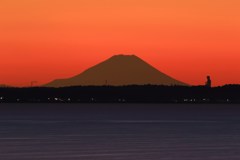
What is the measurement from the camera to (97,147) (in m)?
67.6

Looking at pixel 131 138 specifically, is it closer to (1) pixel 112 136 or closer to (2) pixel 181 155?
(1) pixel 112 136

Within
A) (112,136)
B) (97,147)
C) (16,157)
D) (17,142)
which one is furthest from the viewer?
(112,136)

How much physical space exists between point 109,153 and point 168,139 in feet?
70.1

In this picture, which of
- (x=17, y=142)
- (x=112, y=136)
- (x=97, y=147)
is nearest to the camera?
(x=97, y=147)

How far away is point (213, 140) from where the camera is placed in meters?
79.7

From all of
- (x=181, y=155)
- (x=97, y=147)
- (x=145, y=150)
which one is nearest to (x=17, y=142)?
(x=97, y=147)

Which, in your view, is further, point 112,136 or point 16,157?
point 112,136

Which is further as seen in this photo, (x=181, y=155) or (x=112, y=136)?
(x=112, y=136)

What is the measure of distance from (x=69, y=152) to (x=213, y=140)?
2158 centimetres

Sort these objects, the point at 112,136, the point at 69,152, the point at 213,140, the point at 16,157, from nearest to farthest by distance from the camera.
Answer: the point at 16,157 → the point at 69,152 → the point at 213,140 → the point at 112,136

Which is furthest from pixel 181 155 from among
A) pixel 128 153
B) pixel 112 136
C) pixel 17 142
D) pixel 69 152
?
pixel 112 136

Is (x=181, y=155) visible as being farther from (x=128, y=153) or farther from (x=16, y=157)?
(x=16, y=157)

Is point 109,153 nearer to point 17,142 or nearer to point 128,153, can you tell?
point 128,153

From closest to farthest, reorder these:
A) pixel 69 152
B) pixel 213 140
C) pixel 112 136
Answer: pixel 69 152 < pixel 213 140 < pixel 112 136
